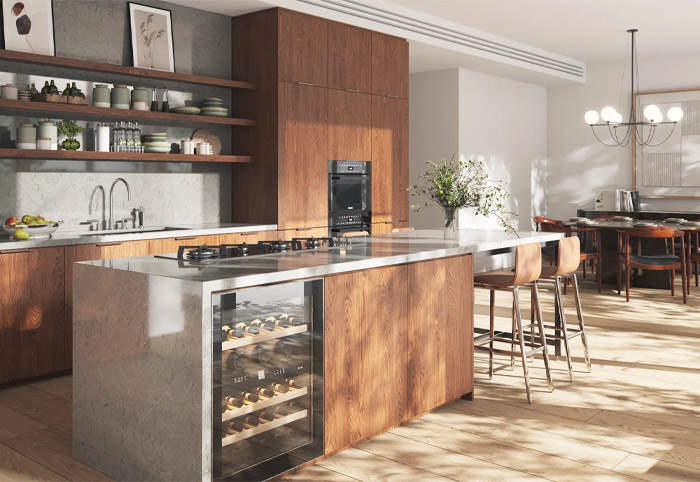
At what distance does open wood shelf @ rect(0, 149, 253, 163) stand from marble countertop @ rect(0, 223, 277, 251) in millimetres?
569

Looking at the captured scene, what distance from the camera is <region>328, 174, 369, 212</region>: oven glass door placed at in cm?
697

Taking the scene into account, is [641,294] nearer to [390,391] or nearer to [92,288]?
[390,391]

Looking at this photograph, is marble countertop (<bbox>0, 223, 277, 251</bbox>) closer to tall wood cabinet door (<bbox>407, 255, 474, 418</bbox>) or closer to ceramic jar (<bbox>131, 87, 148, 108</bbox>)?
ceramic jar (<bbox>131, 87, 148, 108</bbox>)

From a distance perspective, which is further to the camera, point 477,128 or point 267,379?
point 477,128

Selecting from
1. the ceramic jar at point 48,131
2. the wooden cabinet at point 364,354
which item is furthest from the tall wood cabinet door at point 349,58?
the wooden cabinet at point 364,354

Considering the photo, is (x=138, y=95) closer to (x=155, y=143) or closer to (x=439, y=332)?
(x=155, y=143)

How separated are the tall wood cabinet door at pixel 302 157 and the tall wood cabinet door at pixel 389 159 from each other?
80 centimetres

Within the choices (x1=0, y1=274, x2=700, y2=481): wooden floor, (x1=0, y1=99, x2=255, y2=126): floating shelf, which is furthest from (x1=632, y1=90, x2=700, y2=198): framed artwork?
(x1=0, y1=99, x2=255, y2=126): floating shelf

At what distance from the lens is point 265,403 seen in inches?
120

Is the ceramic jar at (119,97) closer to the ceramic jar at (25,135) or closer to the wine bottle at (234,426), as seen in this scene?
the ceramic jar at (25,135)

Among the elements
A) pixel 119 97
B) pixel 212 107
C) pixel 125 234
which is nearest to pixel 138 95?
pixel 119 97

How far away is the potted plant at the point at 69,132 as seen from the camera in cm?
527

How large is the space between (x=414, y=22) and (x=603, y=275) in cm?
395

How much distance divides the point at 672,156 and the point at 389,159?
17.2 feet
